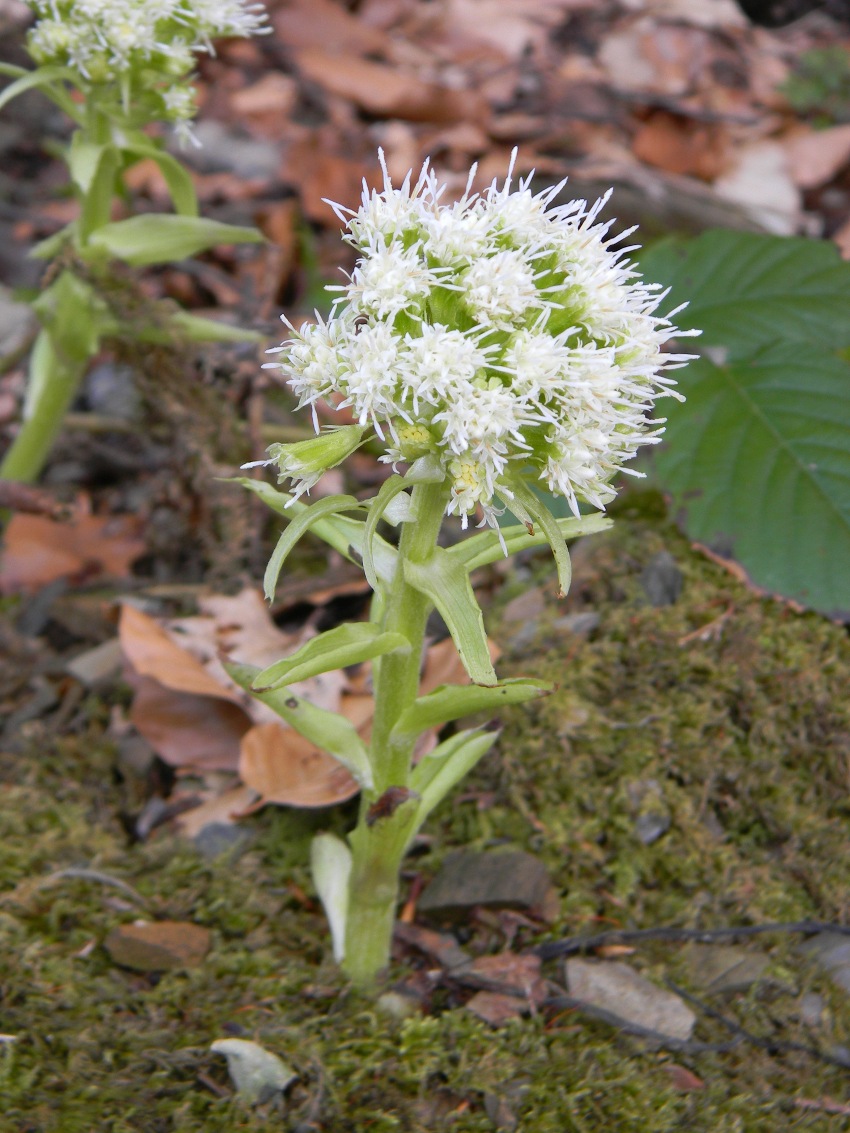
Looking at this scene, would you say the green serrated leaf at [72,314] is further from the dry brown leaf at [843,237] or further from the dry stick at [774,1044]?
the dry brown leaf at [843,237]

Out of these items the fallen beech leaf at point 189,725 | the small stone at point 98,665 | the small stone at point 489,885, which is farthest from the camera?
the small stone at point 98,665

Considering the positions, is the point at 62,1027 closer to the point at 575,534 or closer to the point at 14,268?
the point at 575,534

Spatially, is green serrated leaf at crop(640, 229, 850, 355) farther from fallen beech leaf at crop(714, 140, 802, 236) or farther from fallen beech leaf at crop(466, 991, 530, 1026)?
fallen beech leaf at crop(466, 991, 530, 1026)

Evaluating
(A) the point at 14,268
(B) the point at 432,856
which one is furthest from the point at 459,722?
(A) the point at 14,268

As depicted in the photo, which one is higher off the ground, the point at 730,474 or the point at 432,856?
the point at 730,474

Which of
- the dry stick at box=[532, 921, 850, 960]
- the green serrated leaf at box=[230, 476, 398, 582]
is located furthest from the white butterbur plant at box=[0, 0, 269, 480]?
the dry stick at box=[532, 921, 850, 960]

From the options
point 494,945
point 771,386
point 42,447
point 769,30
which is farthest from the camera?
point 769,30

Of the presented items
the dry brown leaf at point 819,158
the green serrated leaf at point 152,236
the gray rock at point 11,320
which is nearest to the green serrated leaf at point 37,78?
the green serrated leaf at point 152,236
